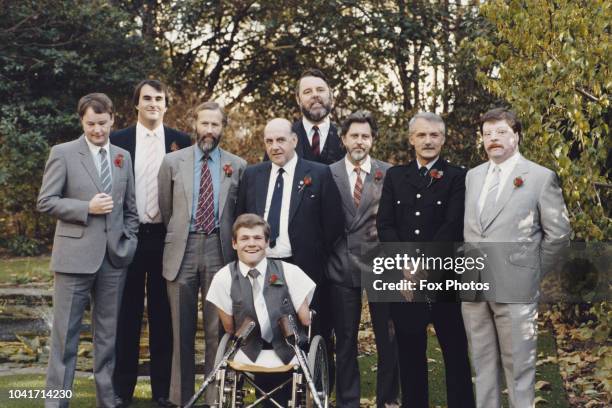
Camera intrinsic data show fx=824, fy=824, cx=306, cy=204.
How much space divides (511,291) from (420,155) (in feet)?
3.20

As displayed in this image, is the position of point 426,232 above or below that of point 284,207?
below

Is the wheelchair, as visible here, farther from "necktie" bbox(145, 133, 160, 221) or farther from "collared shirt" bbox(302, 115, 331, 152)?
"collared shirt" bbox(302, 115, 331, 152)

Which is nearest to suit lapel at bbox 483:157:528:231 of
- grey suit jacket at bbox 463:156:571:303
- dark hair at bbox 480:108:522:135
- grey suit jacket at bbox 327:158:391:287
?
grey suit jacket at bbox 463:156:571:303

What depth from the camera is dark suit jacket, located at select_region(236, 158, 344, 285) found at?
17.0 feet

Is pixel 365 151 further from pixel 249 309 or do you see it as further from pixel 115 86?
pixel 115 86

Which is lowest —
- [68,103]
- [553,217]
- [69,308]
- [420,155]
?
[69,308]

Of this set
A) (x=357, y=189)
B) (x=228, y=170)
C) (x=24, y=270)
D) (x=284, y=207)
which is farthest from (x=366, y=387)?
(x=24, y=270)

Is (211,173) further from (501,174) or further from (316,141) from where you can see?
(501,174)

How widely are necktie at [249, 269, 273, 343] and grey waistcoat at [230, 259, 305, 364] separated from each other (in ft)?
0.07

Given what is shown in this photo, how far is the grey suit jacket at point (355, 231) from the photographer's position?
5273mm

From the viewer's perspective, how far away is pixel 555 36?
4859 mm

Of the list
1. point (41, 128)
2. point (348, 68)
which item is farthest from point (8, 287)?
point (348, 68)

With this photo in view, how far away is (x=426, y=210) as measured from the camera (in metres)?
4.87

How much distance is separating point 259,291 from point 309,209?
0.72 meters
